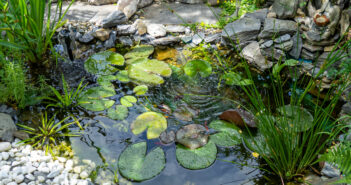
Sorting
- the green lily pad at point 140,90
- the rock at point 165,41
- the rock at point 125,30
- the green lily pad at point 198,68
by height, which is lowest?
the green lily pad at point 140,90

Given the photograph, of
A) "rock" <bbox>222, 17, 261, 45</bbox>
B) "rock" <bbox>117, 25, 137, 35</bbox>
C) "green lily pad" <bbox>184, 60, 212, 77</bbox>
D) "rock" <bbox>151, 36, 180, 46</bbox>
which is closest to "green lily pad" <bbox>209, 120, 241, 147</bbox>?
"green lily pad" <bbox>184, 60, 212, 77</bbox>

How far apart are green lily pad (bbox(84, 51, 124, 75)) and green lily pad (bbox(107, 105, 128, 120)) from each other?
0.70 m

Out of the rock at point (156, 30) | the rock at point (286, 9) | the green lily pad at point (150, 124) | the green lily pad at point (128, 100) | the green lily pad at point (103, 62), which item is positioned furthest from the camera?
the rock at point (156, 30)

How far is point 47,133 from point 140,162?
0.98 meters

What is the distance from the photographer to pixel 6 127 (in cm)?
261

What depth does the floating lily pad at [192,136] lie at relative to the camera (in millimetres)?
2584

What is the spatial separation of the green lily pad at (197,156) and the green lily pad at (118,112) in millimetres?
716

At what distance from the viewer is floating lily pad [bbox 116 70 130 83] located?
11.3ft

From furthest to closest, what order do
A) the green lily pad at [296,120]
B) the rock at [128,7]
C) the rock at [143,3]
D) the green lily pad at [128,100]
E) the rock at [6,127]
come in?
the rock at [143,3] → the rock at [128,7] → the green lily pad at [128,100] → the rock at [6,127] → the green lily pad at [296,120]

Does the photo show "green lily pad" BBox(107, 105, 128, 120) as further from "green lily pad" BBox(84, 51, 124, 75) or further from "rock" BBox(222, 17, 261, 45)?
"rock" BBox(222, 17, 261, 45)

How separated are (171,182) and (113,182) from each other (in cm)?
48

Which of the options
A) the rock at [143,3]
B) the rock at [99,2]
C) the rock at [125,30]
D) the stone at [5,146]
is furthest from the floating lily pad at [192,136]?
the rock at [99,2]

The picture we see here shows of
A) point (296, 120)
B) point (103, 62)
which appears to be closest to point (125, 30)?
point (103, 62)

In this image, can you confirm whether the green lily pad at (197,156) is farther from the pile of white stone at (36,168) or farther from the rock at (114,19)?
the rock at (114,19)
